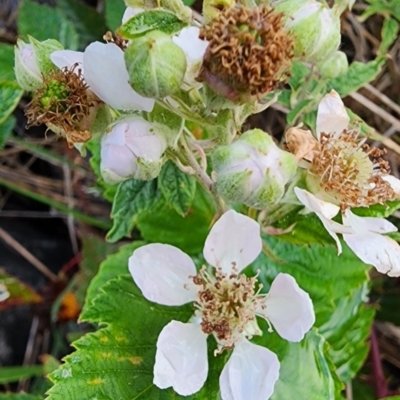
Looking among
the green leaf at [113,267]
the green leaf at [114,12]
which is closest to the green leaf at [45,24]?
the green leaf at [114,12]

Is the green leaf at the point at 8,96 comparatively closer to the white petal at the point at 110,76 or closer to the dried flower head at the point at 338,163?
the white petal at the point at 110,76

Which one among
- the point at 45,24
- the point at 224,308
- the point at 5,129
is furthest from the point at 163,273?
the point at 45,24

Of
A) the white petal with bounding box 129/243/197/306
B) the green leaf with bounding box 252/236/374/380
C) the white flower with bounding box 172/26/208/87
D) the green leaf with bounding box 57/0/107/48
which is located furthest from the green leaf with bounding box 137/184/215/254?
the green leaf with bounding box 57/0/107/48

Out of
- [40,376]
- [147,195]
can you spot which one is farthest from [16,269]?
[147,195]

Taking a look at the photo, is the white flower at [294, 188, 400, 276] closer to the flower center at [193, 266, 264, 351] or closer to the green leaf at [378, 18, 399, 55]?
the flower center at [193, 266, 264, 351]

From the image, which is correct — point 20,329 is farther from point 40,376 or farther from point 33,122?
point 33,122
